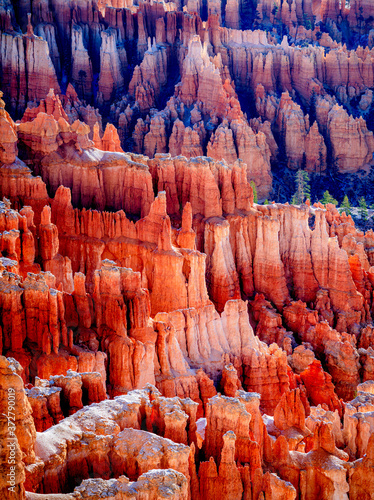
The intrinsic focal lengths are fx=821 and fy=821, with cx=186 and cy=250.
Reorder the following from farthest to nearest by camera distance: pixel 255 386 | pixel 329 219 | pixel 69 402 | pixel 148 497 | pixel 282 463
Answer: pixel 329 219, pixel 255 386, pixel 282 463, pixel 69 402, pixel 148 497

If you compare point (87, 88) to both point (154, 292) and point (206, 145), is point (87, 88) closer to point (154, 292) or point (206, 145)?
point (206, 145)

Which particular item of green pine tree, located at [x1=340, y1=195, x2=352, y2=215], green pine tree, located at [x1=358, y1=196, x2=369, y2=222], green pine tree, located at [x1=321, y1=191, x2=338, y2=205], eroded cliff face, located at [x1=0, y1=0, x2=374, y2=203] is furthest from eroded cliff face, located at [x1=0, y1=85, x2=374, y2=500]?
eroded cliff face, located at [x1=0, y1=0, x2=374, y2=203]

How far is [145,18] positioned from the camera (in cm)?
7944

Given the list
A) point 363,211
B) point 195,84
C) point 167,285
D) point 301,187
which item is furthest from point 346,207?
point 167,285

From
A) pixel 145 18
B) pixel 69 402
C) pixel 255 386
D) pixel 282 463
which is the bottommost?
pixel 255 386

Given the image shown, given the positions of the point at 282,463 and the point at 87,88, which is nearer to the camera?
the point at 282,463

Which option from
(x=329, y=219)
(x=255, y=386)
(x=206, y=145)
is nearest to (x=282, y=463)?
(x=255, y=386)

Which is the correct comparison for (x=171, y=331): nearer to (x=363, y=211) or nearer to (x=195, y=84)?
(x=363, y=211)

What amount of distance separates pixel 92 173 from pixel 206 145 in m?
30.9

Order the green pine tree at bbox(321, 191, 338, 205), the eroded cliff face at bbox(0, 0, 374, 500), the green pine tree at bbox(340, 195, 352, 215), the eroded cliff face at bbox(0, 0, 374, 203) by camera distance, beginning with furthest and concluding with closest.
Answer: the eroded cliff face at bbox(0, 0, 374, 203) < the green pine tree at bbox(321, 191, 338, 205) < the green pine tree at bbox(340, 195, 352, 215) < the eroded cliff face at bbox(0, 0, 374, 500)

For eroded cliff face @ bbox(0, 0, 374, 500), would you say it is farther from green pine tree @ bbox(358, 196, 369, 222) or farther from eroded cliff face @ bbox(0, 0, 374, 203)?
green pine tree @ bbox(358, 196, 369, 222)

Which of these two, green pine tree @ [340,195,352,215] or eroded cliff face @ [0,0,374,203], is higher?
eroded cliff face @ [0,0,374,203]

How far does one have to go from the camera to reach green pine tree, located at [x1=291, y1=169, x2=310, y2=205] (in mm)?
66175

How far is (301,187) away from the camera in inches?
2685
